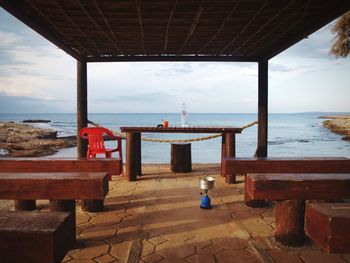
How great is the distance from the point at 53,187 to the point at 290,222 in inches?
116

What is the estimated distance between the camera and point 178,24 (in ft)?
16.6

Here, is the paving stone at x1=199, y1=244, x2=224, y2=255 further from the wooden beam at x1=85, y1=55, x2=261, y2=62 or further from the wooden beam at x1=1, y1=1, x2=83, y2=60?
the wooden beam at x1=85, y1=55, x2=261, y2=62

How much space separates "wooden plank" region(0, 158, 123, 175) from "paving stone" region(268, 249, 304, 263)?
2.26m

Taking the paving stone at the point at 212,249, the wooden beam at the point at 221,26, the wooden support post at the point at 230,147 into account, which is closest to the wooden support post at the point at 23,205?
the paving stone at the point at 212,249

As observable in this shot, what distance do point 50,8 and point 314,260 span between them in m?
5.02

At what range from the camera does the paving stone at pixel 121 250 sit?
132 inches

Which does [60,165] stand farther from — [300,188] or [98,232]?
[300,188]

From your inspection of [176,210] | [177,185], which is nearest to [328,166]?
[176,210]

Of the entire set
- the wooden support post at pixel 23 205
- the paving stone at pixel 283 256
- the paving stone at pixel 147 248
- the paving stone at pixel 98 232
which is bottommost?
the paving stone at pixel 283 256

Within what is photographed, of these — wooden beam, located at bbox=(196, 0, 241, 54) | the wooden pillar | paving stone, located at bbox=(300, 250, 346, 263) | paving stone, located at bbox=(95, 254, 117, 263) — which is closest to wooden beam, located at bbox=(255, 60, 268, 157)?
wooden beam, located at bbox=(196, 0, 241, 54)

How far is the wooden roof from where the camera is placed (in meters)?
4.11

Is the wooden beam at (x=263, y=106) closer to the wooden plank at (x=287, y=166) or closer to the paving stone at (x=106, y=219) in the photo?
the wooden plank at (x=287, y=166)

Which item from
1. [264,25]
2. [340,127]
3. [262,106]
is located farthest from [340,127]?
[264,25]

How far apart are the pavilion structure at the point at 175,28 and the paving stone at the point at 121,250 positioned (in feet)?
11.1
